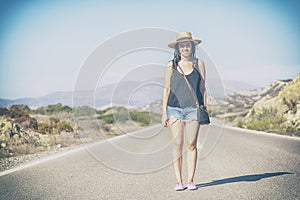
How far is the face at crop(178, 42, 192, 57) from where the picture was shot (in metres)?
5.35

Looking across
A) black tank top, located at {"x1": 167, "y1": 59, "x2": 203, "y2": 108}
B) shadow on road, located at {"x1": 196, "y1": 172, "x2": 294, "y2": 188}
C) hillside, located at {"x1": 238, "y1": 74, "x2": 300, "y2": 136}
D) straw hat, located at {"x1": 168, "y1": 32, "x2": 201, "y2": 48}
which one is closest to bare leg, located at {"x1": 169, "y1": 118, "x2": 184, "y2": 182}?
black tank top, located at {"x1": 167, "y1": 59, "x2": 203, "y2": 108}

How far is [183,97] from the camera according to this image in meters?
5.24

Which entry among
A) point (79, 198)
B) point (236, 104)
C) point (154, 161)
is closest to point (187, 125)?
point (79, 198)

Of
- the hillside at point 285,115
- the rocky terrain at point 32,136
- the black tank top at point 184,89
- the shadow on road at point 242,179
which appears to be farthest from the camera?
the hillside at point 285,115

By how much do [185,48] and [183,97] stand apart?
730mm

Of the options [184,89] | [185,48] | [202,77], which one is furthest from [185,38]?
[184,89]

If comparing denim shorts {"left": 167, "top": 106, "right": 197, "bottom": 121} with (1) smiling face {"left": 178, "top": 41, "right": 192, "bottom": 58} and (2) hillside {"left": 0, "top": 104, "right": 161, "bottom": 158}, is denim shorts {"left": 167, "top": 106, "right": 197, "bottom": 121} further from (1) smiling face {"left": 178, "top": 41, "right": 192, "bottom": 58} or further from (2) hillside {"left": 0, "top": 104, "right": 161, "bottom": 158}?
(2) hillside {"left": 0, "top": 104, "right": 161, "bottom": 158}

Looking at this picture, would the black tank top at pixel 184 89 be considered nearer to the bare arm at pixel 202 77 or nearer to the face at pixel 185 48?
the bare arm at pixel 202 77

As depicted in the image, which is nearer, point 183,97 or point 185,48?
point 183,97

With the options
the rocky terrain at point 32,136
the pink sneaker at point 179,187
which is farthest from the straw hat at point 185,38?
the rocky terrain at point 32,136

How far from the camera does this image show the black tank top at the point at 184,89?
521cm

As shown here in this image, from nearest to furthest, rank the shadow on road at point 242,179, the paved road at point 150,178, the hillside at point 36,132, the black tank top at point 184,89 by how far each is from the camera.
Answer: the paved road at point 150,178
the black tank top at point 184,89
the shadow on road at point 242,179
the hillside at point 36,132

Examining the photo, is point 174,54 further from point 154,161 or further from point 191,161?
point 154,161

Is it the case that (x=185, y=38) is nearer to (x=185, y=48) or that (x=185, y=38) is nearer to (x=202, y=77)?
(x=185, y=48)
